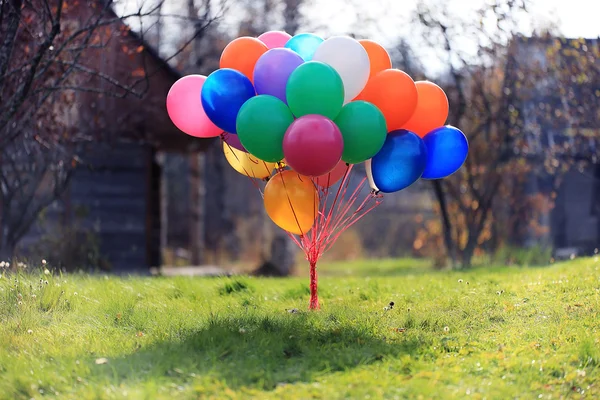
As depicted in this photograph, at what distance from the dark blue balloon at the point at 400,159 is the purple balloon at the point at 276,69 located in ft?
2.99

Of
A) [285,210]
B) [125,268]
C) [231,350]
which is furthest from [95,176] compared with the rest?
[231,350]

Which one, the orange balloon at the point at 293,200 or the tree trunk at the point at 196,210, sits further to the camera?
the tree trunk at the point at 196,210

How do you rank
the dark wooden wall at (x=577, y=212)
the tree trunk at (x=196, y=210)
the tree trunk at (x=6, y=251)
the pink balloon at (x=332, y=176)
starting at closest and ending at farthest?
1. the pink balloon at (x=332, y=176)
2. the tree trunk at (x=6, y=251)
3. the dark wooden wall at (x=577, y=212)
4. the tree trunk at (x=196, y=210)

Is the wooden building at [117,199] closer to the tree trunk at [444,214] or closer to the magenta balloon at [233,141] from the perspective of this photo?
the tree trunk at [444,214]

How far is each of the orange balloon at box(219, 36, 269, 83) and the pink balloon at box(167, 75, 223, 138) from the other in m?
0.33

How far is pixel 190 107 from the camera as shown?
226 inches

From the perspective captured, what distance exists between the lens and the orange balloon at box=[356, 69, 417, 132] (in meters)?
5.30

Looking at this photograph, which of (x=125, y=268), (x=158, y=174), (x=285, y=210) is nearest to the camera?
(x=285, y=210)

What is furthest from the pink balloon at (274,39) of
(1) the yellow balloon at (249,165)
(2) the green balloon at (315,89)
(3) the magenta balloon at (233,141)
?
(2) the green balloon at (315,89)

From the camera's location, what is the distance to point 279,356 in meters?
4.57

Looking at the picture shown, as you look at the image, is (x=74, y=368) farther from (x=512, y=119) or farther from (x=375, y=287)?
(x=512, y=119)

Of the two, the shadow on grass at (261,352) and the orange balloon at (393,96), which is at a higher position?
the orange balloon at (393,96)

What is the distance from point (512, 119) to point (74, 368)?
369 inches

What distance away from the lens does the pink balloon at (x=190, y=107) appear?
5.73 meters
